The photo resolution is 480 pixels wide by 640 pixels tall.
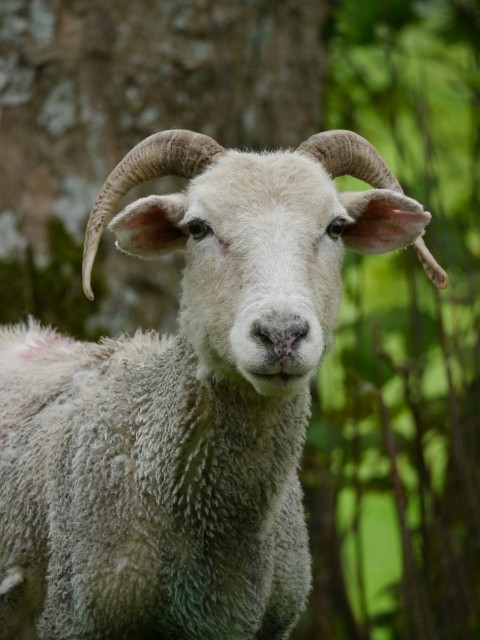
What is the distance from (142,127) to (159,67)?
39 centimetres

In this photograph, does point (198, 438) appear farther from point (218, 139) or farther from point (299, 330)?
point (218, 139)

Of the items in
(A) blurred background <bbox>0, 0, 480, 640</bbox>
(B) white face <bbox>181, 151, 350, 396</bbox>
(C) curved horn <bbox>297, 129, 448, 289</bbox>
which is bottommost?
(B) white face <bbox>181, 151, 350, 396</bbox>

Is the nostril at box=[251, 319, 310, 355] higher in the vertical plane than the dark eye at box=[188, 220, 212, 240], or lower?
lower

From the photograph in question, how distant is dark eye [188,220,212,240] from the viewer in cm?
425

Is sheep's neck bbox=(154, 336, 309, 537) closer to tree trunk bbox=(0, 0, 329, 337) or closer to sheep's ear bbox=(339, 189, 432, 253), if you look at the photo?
sheep's ear bbox=(339, 189, 432, 253)

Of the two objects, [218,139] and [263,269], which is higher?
[218,139]

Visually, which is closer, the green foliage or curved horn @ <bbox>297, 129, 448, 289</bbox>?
curved horn @ <bbox>297, 129, 448, 289</bbox>

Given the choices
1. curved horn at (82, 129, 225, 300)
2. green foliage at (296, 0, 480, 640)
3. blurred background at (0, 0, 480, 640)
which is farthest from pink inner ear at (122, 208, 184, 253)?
blurred background at (0, 0, 480, 640)

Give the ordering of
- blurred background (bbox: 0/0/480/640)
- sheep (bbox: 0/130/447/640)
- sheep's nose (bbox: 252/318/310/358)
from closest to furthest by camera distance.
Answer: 1. sheep's nose (bbox: 252/318/310/358)
2. sheep (bbox: 0/130/447/640)
3. blurred background (bbox: 0/0/480/640)

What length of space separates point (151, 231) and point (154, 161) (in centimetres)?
28

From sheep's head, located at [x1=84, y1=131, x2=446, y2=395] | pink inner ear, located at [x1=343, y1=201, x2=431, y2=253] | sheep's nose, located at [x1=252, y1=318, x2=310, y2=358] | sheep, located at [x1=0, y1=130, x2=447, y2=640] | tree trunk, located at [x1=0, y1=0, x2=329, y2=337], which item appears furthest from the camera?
tree trunk, located at [x1=0, y1=0, x2=329, y2=337]

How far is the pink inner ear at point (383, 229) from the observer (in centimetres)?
455

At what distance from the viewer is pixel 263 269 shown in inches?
154

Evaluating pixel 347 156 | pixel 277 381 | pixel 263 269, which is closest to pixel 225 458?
pixel 277 381
